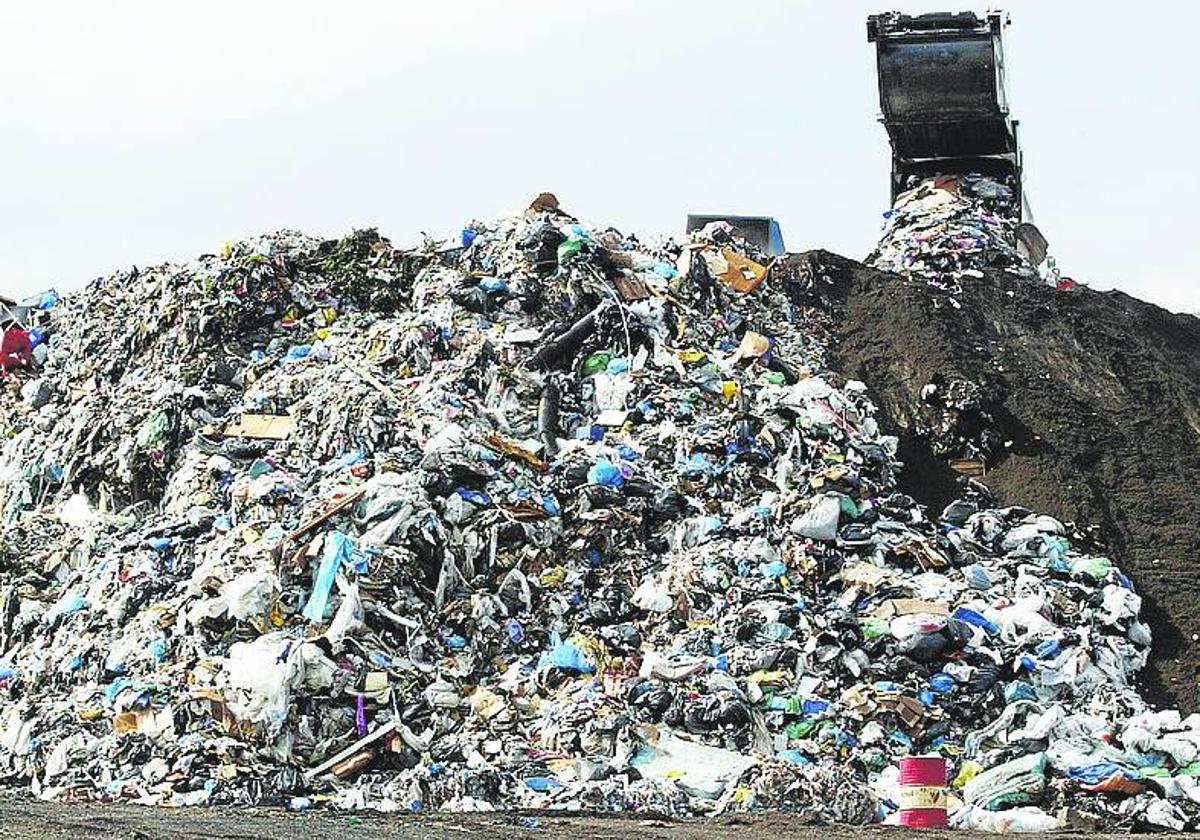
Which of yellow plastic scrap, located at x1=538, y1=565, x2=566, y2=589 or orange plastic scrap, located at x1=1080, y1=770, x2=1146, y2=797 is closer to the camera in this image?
orange plastic scrap, located at x1=1080, y1=770, x2=1146, y2=797

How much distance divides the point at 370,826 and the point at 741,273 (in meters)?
7.02

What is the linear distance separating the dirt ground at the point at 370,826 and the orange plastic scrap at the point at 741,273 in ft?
20.0

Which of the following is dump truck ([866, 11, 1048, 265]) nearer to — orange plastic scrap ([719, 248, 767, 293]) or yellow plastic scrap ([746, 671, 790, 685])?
orange plastic scrap ([719, 248, 767, 293])

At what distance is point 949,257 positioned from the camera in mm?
13844

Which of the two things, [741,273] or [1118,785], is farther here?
[741,273]

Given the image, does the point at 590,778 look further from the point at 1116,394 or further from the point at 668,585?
the point at 1116,394

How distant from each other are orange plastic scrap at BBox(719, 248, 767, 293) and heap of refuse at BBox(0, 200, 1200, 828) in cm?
4

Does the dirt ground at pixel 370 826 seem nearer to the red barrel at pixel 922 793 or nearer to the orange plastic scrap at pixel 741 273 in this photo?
the red barrel at pixel 922 793

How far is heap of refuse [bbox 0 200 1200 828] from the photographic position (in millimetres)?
7746

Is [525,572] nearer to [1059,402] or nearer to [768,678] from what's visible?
[768,678]

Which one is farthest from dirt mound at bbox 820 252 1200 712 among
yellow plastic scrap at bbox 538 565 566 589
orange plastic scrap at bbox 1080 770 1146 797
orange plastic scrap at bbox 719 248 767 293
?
yellow plastic scrap at bbox 538 565 566 589

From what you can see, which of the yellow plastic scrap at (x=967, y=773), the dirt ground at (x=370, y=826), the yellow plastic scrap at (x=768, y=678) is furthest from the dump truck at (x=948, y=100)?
the dirt ground at (x=370, y=826)

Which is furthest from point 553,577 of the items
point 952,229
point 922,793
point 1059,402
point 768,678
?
point 952,229

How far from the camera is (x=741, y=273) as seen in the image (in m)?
12.5
